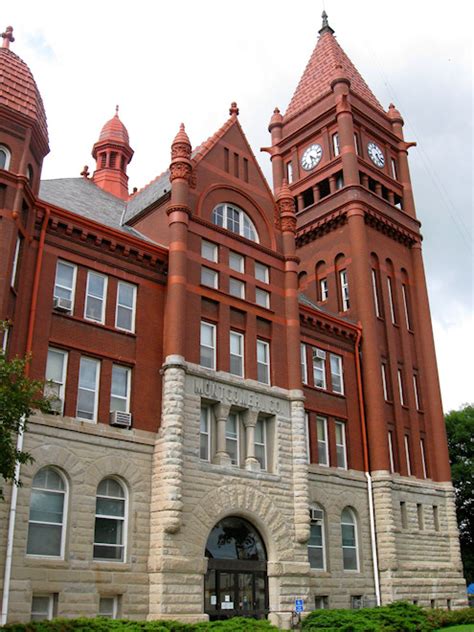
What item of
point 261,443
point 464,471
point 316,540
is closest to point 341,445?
point 316,540

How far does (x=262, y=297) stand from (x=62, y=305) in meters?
10.2

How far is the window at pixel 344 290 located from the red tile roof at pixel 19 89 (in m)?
21.1

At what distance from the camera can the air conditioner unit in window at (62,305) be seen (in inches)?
974

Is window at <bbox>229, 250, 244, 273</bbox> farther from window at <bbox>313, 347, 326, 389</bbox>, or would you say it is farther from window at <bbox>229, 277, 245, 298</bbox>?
window at <bbox>313, 347, 326, 389</bbox>

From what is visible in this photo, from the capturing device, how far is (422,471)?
3812cm

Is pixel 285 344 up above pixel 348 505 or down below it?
above

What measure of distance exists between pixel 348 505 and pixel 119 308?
49.7ft

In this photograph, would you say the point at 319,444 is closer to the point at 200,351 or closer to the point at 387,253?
the point at 200,351

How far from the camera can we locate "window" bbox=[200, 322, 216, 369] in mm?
28359

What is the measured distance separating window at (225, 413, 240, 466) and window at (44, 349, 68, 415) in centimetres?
722

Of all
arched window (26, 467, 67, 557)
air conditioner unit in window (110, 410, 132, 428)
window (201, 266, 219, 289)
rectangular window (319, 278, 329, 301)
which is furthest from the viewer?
rectangular window (319, 278, 329, 301)

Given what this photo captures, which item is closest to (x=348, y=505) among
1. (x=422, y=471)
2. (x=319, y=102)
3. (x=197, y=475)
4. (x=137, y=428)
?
(x=422, y=471)

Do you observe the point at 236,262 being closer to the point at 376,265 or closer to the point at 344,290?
the point at 344,290

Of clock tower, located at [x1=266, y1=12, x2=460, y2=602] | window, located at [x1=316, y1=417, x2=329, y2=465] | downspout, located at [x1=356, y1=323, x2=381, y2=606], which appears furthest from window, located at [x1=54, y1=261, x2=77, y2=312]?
clock tower, located at [x1=266, y1=12, x2=460, y2=602]
